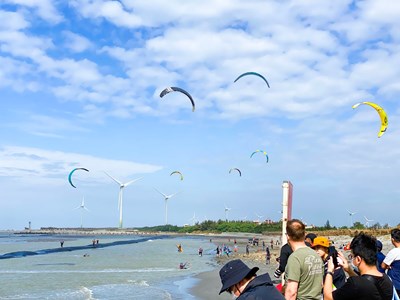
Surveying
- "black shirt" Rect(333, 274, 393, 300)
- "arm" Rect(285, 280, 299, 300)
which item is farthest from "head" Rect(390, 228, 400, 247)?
"black shirt" Rect(333, 274, 393, 300)

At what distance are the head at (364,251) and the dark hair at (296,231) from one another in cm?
70

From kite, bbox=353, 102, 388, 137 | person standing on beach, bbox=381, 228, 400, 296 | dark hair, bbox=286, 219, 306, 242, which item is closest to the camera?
dark hair, bbox=286, 219, 306, 242

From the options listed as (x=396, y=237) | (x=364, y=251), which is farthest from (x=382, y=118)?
(x=364, y=251)

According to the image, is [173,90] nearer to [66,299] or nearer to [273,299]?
[66,299]

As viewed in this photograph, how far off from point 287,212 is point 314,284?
168 cm

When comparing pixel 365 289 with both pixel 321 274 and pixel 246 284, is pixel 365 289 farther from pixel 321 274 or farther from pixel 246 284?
pixel 246 284

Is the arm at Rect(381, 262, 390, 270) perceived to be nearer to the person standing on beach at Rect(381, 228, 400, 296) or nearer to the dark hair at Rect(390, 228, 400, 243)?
the person standing on beach at Rect(381, 228, 400, 296)

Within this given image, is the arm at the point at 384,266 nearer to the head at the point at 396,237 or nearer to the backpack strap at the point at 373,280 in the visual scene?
the head at the point at 396,237

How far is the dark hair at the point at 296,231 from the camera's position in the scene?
4352 mm

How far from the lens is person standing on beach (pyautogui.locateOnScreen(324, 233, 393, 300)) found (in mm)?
3428

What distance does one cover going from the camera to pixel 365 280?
3461 millimetres

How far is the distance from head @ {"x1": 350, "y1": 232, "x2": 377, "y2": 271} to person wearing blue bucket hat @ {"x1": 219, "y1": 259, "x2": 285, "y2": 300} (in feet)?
3.62

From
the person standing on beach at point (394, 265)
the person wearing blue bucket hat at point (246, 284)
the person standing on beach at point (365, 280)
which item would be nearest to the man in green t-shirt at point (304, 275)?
the person standing on beach at point (365, 280)

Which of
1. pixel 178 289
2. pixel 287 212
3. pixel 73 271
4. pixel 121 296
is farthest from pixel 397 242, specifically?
pixel 73 271
